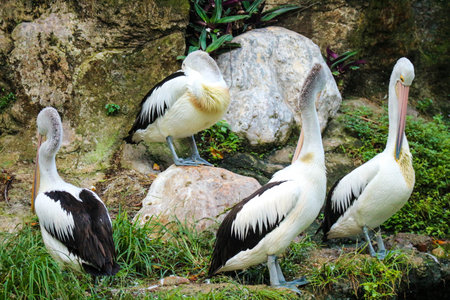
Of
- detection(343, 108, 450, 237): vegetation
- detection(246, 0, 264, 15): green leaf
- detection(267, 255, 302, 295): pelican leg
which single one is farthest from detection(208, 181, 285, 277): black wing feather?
detection(246, 0, 264, 15): green leaf

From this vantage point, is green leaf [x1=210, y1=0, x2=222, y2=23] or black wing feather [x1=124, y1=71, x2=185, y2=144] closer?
black wing feather [x1=124, y1=71, x2=185, y2=144]

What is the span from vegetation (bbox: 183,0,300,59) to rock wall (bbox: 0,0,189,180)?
17.0 inches

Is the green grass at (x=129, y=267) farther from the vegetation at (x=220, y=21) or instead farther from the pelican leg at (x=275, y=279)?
the vegetation at (x=220, y=21)

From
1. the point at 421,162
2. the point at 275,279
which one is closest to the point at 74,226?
the point at 275,279

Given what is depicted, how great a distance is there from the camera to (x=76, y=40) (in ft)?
22.0

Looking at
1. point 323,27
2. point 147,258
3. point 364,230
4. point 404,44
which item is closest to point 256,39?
point 323,27

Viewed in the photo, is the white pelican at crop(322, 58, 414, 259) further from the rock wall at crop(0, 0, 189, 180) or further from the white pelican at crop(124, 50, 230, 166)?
the rock wall at crop(0, 0, 189, 180)

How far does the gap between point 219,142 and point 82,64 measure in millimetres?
2050

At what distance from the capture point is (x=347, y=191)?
4891 mm

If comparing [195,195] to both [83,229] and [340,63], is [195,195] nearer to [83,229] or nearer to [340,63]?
[83,229]

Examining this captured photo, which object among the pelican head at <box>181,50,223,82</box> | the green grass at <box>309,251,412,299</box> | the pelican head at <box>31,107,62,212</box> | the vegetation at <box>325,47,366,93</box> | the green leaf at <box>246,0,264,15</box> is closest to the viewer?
the green grass at <box>309,251,412,299</box>

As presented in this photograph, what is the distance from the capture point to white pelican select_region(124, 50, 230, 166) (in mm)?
5566

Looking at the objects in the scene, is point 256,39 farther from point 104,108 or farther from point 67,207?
point 67,207

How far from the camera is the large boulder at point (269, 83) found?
6828mm
